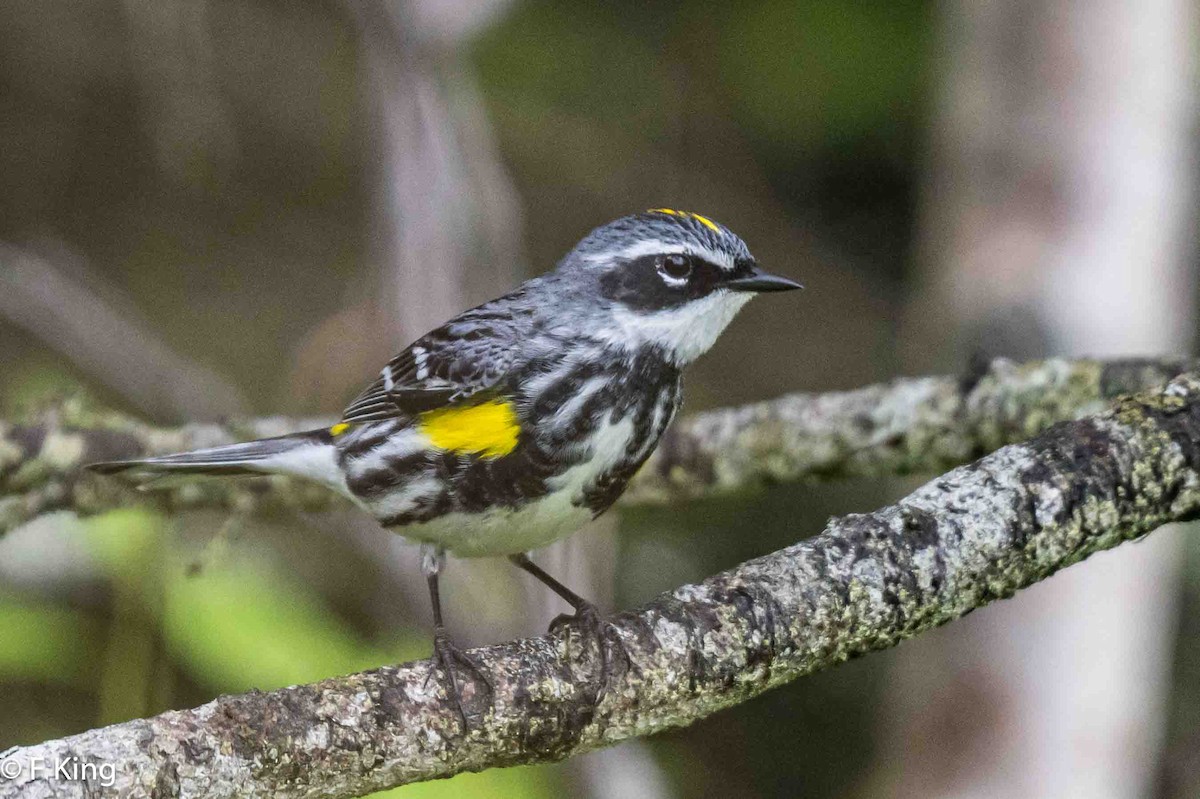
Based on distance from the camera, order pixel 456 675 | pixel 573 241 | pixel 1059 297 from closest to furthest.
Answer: pixel 456 675
pixel 1059 297
pixel 573 241

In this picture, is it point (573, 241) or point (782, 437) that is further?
point (573, 241)

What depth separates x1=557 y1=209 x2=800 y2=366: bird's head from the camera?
2.73 m

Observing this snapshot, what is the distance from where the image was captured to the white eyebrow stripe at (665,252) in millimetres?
2746

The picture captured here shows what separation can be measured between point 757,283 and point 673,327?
0.72 feet

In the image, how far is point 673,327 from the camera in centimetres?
273

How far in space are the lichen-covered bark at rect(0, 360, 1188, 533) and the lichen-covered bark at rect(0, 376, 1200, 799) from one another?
2.30 feet

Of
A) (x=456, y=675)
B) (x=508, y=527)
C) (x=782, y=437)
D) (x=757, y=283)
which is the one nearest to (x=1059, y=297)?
(x=782, y=437)

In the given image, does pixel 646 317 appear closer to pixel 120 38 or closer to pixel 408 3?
pixel 408 3

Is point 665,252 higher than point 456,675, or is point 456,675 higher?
point 665,252

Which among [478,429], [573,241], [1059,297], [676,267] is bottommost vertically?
[478,429]

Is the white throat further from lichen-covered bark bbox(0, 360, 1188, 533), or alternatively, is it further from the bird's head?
lichen-covered bark bbox(0, 360, 1188, 533)

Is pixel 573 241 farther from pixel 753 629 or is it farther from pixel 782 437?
pixel 753 629

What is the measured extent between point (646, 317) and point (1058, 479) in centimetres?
97

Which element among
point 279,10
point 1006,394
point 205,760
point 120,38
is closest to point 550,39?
point 279,10
